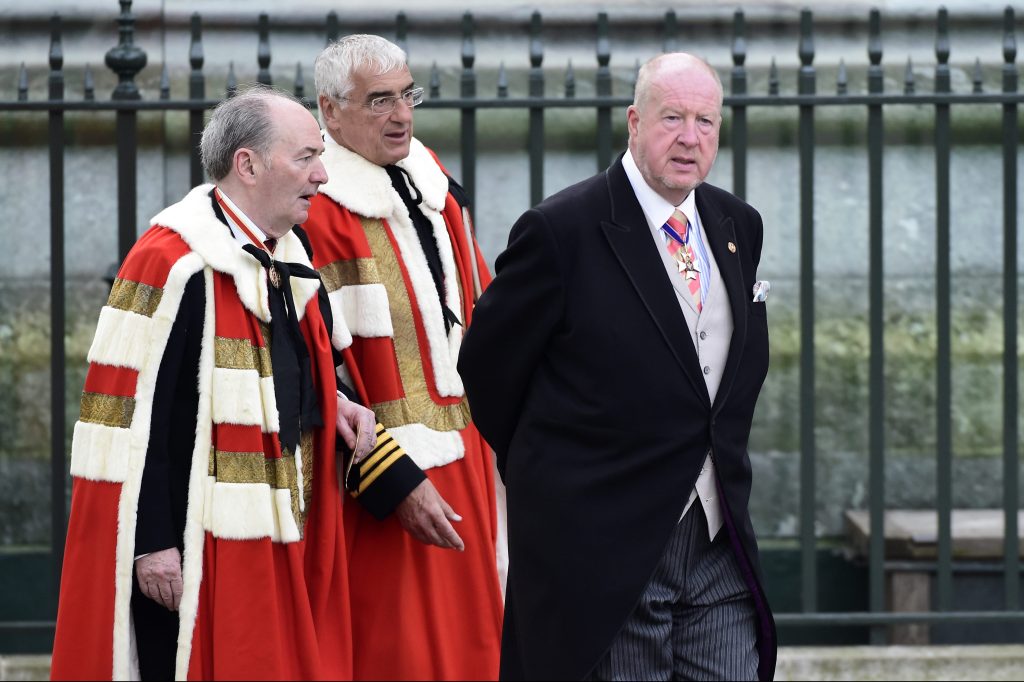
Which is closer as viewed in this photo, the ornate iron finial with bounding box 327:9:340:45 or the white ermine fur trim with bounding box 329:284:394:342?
the white ermine fur trim with bounding box 329:284:394:342

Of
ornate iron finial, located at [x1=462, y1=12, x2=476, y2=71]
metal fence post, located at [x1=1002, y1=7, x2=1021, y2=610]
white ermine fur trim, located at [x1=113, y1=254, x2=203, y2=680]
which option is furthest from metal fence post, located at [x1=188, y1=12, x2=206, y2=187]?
metal fence post, located at [x1=1002, y1=7, x2=1021, y2=610]

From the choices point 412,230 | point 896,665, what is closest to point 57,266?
point 412,230

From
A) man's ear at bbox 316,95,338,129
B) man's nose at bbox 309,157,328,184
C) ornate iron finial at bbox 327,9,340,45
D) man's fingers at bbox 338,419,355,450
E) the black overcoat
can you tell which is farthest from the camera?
ornate iron finial at bbox 327,9,340,45

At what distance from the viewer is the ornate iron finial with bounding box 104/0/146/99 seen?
17.7 feet

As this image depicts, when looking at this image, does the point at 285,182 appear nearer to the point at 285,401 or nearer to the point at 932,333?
the point at 285,401

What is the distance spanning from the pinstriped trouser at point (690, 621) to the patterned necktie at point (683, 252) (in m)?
0.45

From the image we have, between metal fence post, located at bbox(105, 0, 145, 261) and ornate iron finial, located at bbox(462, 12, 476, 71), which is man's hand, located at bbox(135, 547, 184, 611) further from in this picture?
ornate iron finial, located at bbox(462, 12, 476, 71)

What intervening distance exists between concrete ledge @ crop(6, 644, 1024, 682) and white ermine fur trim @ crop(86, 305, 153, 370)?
2.28m

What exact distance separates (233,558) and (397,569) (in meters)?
0.70

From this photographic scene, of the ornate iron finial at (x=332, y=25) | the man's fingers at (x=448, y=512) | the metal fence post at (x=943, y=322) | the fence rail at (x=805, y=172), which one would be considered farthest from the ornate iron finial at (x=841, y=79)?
the man's fingers at (x=448, y=512)

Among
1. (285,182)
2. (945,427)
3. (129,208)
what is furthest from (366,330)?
(945,427)

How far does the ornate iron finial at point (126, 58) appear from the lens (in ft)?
17.7

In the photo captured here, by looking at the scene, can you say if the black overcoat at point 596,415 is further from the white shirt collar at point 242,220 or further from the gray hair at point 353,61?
the gray hair at point 353,61

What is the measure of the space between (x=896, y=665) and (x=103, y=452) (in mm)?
3027
